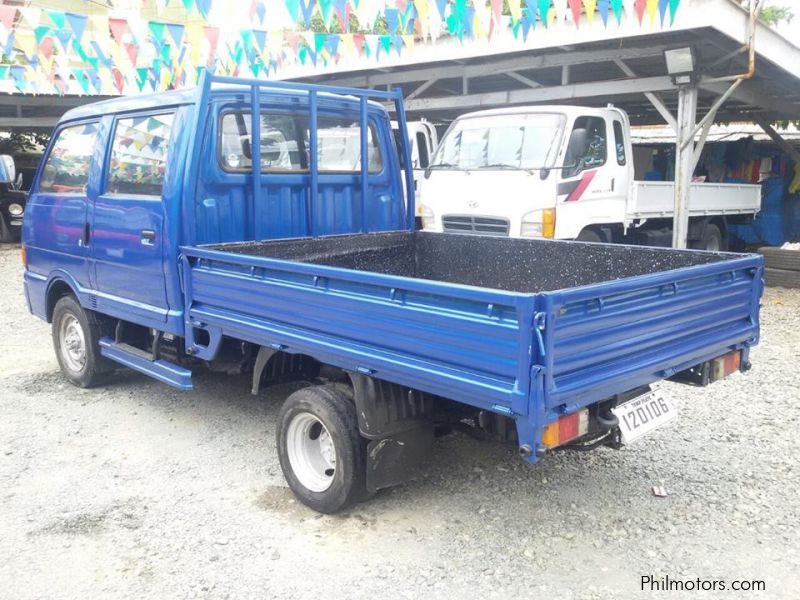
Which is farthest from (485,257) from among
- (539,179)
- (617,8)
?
(617,8)

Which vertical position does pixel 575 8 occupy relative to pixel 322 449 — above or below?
above

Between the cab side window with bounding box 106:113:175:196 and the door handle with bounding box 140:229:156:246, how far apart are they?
0.24 meters

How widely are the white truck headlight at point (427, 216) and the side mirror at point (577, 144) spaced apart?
165cm

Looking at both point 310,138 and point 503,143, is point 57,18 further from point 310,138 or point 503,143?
point 310,138

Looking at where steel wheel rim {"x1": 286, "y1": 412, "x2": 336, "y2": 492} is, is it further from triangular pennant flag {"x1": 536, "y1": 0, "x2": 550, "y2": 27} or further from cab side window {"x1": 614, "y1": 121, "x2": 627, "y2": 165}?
triangular pennant flag {"x1": 536, "y1": 0, "x2": 550, "y2": 27}

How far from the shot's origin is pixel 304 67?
11227 mm

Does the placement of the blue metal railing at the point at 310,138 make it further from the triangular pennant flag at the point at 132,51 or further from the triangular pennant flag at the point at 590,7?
the triangular pennant flag at the point at 132,51

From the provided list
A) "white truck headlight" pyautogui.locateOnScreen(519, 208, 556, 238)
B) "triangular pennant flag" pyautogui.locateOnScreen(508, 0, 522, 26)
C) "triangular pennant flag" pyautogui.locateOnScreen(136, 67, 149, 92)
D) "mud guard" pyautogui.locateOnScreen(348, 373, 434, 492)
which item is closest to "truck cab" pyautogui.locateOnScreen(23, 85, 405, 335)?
"mud guard" pyautogui.locateOnScreen(348, 373, 434, 492)

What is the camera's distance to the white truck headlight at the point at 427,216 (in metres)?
8.07

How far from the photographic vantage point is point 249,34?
10.3 m

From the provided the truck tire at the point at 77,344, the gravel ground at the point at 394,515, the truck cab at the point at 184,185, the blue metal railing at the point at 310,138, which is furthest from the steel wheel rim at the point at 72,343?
the blue metal railing at the point at 310,138

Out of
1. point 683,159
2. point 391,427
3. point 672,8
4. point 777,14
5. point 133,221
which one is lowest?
point 391,427

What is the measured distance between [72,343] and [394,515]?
3.24m

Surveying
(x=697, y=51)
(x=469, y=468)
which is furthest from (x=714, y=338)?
(x=697, y=51)
